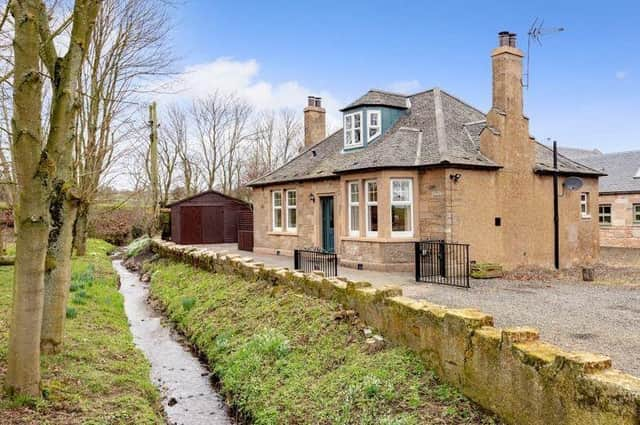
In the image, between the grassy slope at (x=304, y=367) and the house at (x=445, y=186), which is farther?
the house at (x=445, y=186)

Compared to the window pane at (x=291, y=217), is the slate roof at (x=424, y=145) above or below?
above

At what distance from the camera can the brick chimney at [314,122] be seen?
2522cm

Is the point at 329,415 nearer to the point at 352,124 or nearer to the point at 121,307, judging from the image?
the point at 121,307

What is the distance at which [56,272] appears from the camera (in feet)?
23.8

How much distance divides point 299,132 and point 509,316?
42707mm

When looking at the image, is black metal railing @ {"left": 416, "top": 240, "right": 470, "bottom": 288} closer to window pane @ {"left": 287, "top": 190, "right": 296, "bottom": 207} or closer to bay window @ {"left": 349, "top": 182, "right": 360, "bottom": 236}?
bay window @ {"left": 349, "top": 182, "right": 360, "bottom": 236}

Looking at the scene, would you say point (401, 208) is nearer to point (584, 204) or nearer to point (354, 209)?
point (354, 209)

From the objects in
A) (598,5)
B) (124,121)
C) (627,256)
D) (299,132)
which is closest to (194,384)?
(124,121)

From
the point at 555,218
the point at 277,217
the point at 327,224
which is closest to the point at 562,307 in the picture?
the point at 555,218

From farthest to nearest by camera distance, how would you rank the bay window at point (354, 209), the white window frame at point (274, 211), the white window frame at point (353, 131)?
the white window frame at point (274, 211) < the white window frame at point (353, 131) < the bay window at point (354, 209)

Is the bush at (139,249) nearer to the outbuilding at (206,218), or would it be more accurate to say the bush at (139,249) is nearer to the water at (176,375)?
the outbuilding at (206,218)

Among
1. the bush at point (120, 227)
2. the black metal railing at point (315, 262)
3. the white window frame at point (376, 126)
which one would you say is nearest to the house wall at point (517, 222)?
the black metal railing at point (315, 262)

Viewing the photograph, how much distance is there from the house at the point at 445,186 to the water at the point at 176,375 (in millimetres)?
7033

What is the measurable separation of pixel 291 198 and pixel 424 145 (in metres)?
7.32
